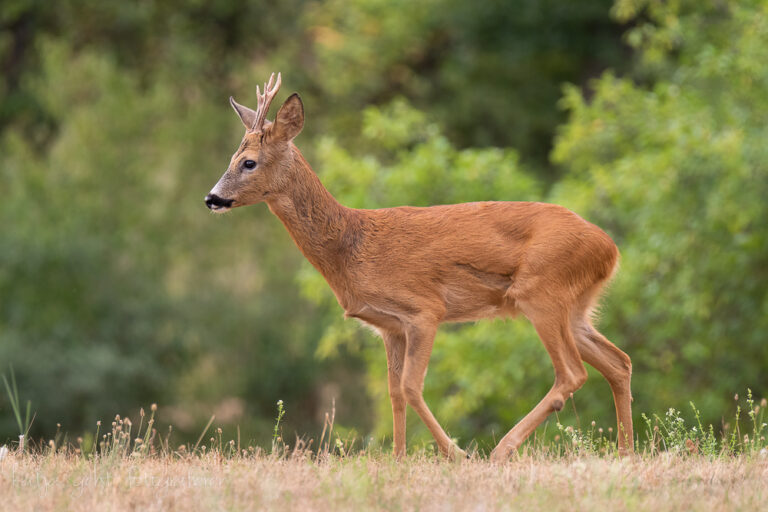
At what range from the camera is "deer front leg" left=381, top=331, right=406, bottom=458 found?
7672 mm

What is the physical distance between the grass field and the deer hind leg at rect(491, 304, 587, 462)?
0.43 metres

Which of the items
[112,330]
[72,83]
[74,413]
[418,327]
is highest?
[72,83]

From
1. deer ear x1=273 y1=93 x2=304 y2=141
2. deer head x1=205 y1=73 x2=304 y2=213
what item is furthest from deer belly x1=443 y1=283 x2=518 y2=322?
deer ear x1=273 y1=93 x2=304 y2=141

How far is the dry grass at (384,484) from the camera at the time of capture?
17.8 ft

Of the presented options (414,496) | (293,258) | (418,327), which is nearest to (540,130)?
(293,258)

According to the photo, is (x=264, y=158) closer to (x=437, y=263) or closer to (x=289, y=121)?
(x=289, y=121)

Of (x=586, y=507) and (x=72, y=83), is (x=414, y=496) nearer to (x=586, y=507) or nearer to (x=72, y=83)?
(x=586, y=507)

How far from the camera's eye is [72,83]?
89.1ft

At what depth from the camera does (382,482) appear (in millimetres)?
5840

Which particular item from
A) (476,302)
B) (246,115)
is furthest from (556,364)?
(246,115)

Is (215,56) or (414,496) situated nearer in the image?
(414,496)

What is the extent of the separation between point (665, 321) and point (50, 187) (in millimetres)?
14500

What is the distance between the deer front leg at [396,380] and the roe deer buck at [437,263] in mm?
10

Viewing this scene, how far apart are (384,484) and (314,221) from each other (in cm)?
235
